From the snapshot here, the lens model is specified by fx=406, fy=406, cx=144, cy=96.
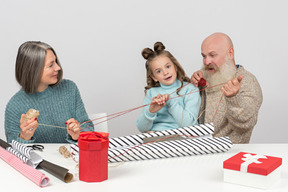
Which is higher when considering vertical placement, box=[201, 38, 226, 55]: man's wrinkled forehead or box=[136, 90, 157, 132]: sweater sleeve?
box=[201, 38, 226, 55]: man's wrinkled forehead

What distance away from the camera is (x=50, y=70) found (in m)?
2.41

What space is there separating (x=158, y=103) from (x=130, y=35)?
145cm

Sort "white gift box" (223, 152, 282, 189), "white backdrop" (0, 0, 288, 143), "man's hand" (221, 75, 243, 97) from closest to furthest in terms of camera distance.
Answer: "white gift box" (223, 152, 282, 189), "man's hand" (221, 75, 243, 97), "white backdrop" (0, 0, 288, 143)

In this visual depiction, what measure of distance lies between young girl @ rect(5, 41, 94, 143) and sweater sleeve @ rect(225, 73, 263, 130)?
2.75ft

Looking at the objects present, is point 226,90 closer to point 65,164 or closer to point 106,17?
point 65,164

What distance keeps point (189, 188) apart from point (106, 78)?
7.80ft

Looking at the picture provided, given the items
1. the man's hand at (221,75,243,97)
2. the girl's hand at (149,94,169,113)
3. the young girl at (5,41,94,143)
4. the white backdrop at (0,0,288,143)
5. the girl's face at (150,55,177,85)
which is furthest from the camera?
the white backdrop at (0,0,288,143)

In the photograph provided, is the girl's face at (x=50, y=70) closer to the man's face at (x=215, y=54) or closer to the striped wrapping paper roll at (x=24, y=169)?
the striped wrapping paper roll at (x=24, y=169)

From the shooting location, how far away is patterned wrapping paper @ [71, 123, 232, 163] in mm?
1651

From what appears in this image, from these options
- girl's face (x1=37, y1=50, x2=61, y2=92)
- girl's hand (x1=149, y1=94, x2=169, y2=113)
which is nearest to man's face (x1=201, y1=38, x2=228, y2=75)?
girl's hand (x1=149, y1=94, x2=169, y2=113)

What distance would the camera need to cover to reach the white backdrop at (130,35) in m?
3.52

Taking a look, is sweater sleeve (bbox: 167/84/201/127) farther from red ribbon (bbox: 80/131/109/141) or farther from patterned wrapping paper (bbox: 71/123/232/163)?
red ribbon (bbox: 80/131/109/141)

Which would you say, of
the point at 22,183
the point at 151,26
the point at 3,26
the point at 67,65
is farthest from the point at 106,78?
the point at 22,183

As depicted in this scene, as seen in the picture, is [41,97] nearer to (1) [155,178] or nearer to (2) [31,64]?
(2) [31,64]
